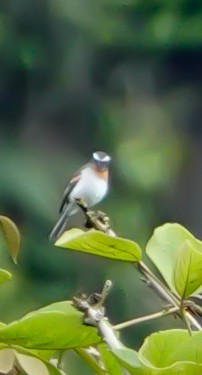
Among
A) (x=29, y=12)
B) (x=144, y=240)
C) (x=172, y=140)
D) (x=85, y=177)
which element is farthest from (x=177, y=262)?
(x=29, y=12)

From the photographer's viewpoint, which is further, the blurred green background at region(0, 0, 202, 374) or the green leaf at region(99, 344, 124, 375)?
the blurred green background at region(0, 0, 202, 374)

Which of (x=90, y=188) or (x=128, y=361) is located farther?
(x=90, y=188)

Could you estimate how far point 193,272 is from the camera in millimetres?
493

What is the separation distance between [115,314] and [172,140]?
732mm

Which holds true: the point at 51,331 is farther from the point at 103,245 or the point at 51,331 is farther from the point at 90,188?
the point at 90,188

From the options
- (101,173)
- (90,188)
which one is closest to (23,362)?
(90,188)

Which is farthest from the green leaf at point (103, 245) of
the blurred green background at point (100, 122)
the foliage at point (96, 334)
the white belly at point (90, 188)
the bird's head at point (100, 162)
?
the blurred green background at point (100, 122)

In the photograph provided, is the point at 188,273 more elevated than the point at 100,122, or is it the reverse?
the point at 100,122

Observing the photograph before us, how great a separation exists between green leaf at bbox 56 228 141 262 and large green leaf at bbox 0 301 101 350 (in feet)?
0.09

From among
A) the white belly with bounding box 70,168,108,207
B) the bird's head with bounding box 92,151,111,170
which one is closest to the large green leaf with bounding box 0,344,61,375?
the white belly with bounding box 70,168,108,207

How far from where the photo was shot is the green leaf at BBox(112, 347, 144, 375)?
434 mm

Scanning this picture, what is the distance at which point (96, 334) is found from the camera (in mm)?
482

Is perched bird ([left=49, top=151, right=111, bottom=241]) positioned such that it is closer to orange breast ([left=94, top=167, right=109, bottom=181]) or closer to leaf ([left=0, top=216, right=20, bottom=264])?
orange breast ([left=94, top=167, right=109, bottom=181])

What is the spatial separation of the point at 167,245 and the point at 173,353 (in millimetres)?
78
